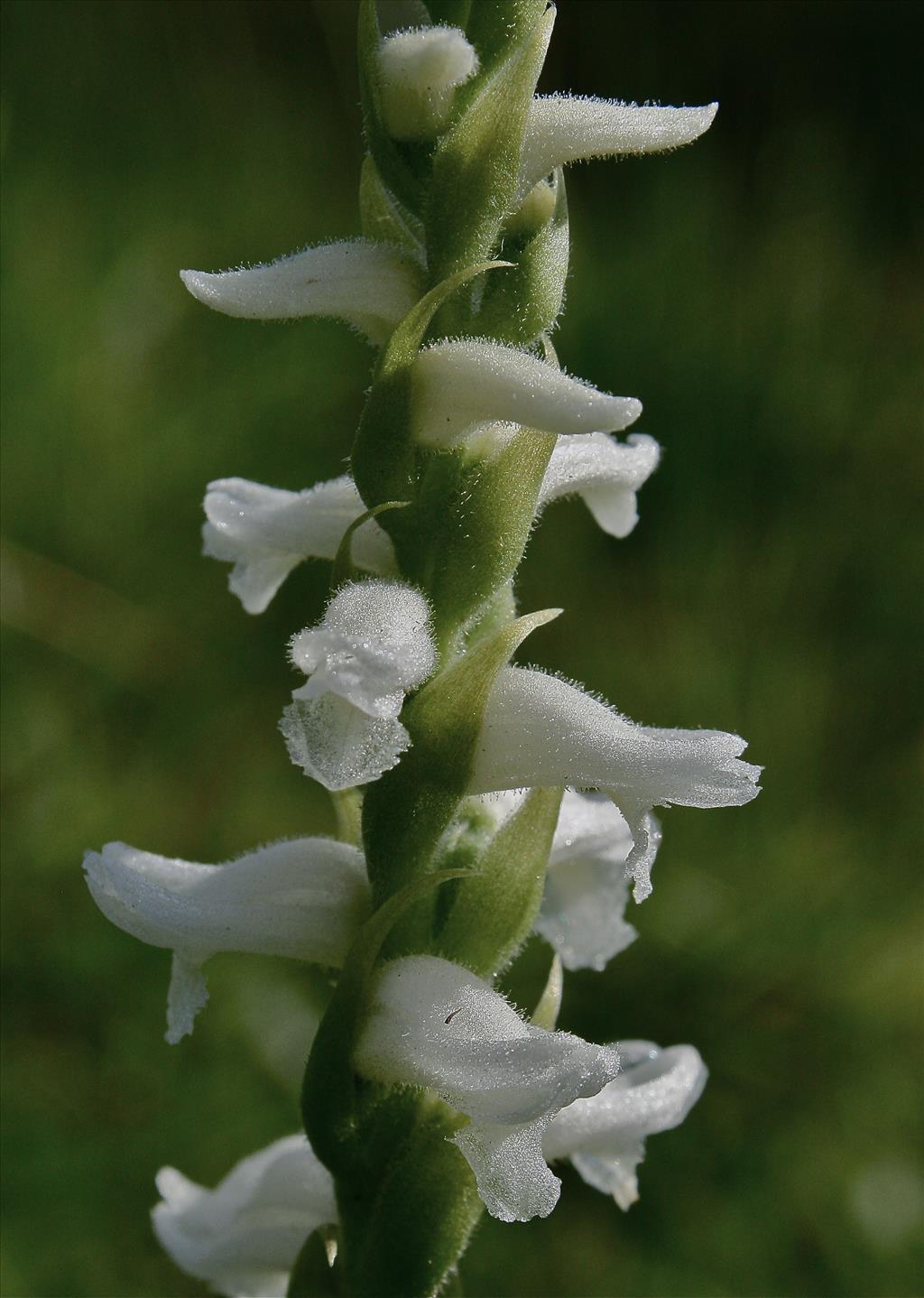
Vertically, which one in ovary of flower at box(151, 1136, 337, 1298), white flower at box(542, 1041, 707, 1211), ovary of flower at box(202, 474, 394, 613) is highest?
ovary of flower at box(202, 474, 394, 613)

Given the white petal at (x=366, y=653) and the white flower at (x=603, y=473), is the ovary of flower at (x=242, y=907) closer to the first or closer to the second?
the white petal at (x=366, y=653)

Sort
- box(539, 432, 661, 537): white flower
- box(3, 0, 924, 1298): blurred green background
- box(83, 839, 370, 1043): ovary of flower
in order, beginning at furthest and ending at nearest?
box(3, 0, 924, 1298): blurred green background, box(539, 432, 661, 537): white flower, box(83, 839, 370, 1043): ovary of flower

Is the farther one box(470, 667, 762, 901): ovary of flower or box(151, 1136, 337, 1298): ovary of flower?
box(151, 1136, 337, 1298): ovary of flower

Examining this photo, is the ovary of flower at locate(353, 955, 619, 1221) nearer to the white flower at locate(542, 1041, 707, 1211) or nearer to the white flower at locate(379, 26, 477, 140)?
the white flower at locate(542, 1041, 707, 1211)

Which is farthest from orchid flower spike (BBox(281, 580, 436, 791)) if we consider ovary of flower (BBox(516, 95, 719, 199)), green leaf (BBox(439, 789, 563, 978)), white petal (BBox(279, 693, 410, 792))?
ovary of flower (BBox(516, 95, 719, 199))

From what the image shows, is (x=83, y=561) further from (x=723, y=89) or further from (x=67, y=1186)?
(x=723, y=89)

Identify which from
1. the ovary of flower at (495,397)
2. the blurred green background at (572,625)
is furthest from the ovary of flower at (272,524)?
the blurred green background at (572,625)
